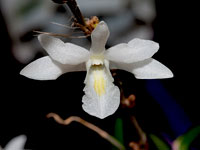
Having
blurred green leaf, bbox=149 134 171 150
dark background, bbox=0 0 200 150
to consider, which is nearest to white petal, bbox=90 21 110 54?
blurred green leaf, bbox=149 134 171 150

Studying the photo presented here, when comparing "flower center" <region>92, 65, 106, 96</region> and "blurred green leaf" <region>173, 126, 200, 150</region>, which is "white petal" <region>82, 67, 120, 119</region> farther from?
"blurred green leaf" <region>173, 126, 200, 150</region>

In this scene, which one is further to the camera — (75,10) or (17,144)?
(17,144)

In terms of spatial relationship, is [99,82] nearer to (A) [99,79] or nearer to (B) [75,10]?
(A) [99,79]

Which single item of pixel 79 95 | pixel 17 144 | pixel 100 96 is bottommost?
pixel 79 95

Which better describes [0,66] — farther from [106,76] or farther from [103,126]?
[106,76]

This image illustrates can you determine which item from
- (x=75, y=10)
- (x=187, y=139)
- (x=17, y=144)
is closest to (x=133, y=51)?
(x=75, y=10)

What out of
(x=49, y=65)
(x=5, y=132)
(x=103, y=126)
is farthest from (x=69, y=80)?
(x=49, y=65)

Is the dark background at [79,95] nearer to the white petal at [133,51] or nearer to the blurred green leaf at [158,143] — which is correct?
the blurred green leaf at [158,143]
